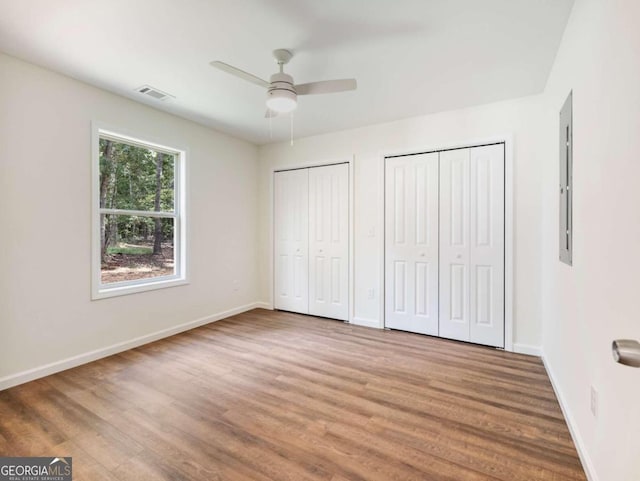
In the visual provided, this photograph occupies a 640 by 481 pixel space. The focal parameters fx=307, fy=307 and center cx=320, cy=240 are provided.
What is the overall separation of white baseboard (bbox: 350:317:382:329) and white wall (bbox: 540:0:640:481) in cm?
205

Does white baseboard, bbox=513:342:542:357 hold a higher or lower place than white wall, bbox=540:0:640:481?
lower

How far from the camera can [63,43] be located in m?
2.27

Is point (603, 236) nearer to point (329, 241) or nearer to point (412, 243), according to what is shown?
point (412, 243)

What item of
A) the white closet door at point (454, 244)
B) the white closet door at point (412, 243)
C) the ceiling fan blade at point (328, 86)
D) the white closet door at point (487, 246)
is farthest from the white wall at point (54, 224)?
the white closet door at point (487, 246)

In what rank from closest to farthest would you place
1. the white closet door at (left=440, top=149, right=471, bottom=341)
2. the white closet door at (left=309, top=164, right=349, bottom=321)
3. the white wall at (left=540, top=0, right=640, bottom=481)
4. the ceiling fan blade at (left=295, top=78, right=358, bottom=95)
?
1. the white wall at (left=540, top=0, right=640, bottom=481)
2. the ceiling fan blade at (left=295, top=78, right=358, bottom=95)
3. the white closet door at (left=440, top=149, right=471, bottom=341)
4. the white closet door at (left=309, top=164, right=349, bottom=321)

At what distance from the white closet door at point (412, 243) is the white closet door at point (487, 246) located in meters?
0.40

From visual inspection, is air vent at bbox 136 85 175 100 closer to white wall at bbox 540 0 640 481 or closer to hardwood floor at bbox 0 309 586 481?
hardwood floor at bbox 0 309 586 481

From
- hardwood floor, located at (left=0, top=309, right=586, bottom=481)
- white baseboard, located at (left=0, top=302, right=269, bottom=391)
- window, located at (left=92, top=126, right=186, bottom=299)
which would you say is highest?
window, located at (left=92, top=126, right=186, bottom=299)

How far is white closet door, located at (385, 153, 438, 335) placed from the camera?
11.8 ft

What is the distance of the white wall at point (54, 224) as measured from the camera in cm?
245

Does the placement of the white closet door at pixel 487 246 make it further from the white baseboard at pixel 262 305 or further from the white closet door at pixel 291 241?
the white baseboard at pixel 262 305

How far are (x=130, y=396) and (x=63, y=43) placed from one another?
2678 mm

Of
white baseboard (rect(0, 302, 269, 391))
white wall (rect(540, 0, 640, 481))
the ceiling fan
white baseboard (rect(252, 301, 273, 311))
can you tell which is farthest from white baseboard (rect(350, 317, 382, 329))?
the ceiling fan

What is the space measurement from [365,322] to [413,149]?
2.28 metres
